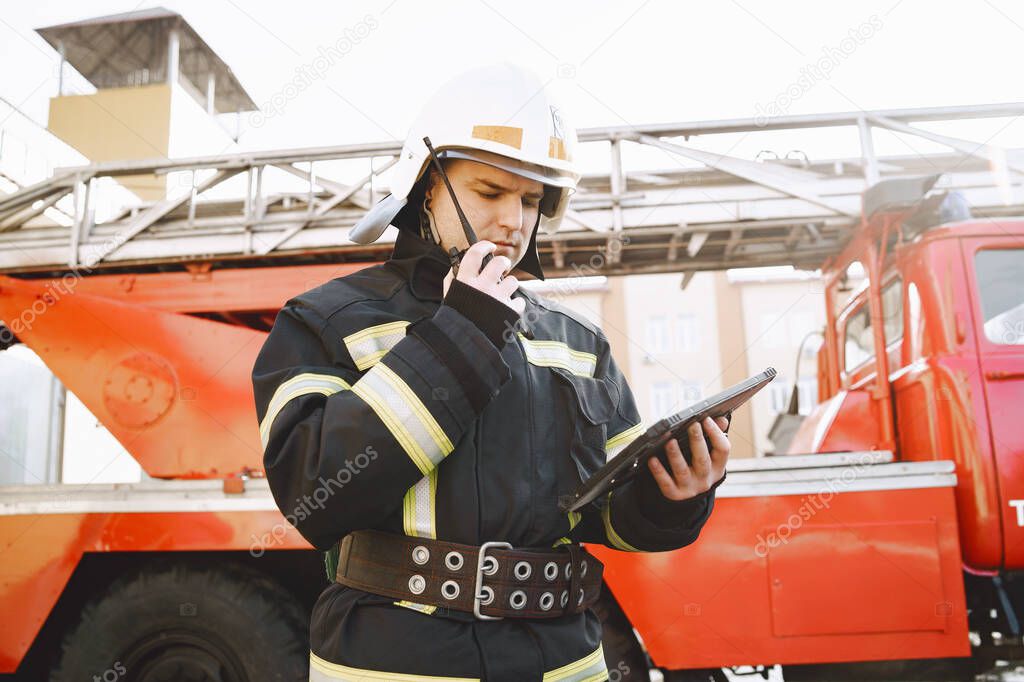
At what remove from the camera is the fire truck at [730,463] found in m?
2.85

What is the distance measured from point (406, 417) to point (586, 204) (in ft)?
8.68

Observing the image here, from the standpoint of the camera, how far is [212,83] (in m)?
12.8

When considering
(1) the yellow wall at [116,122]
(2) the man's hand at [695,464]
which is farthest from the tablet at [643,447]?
(1) the yellow wall at [116,122]

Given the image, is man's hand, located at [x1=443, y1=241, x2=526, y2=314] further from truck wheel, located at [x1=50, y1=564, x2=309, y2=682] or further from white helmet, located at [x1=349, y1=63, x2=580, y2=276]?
truck wheel, located at [x1=50, y1=564, x2=309, y2=682]

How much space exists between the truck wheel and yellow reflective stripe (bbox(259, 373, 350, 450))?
83.7 inches

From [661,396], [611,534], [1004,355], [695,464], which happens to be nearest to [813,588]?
[1004,355]

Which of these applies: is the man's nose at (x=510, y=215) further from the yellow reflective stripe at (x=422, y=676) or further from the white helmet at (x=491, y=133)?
the yellow reflective stripe at (x=422, y=676)

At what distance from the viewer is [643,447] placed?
1.20 meters

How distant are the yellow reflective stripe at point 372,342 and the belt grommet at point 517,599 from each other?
441 mm

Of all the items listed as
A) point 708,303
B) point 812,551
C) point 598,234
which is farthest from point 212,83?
point 708,303

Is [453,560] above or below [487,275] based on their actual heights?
below

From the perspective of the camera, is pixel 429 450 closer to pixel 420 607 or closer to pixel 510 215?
pixel 420 607

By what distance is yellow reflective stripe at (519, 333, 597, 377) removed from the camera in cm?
142

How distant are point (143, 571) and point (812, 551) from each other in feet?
8.73
